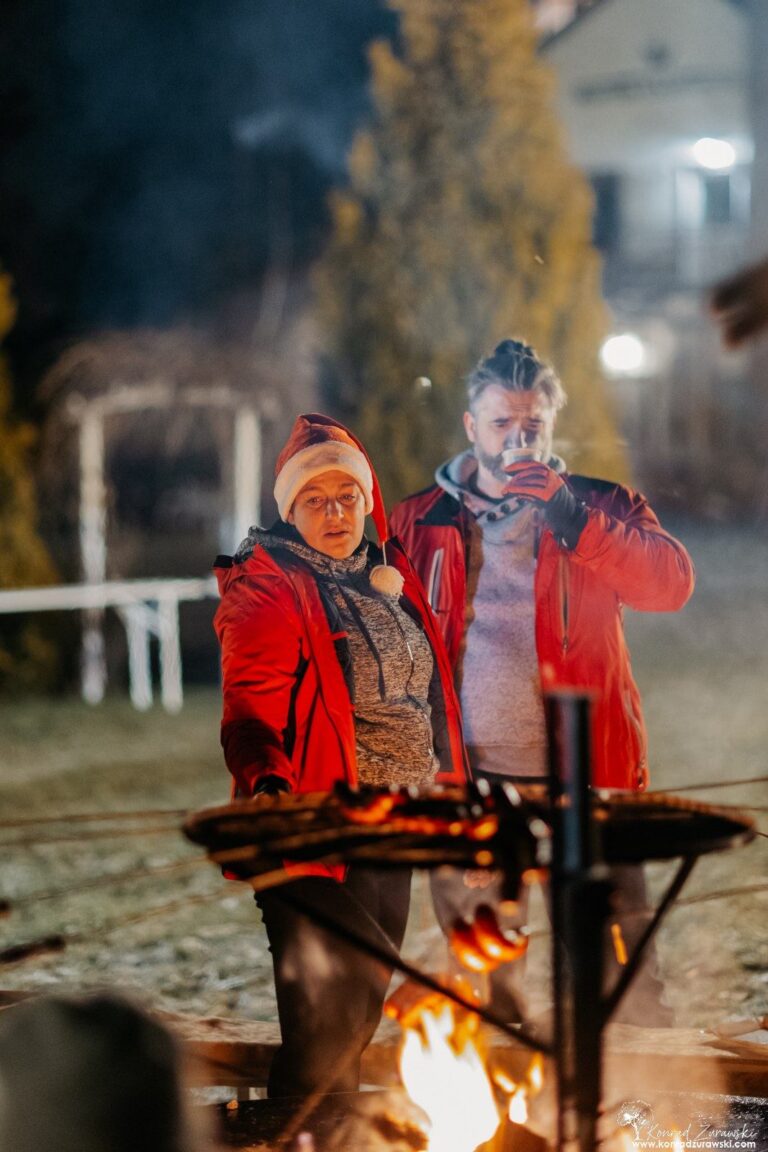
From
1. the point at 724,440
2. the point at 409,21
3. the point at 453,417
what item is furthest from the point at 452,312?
the point at 724,440

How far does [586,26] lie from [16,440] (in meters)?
13.4

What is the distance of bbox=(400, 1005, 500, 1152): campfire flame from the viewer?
8.30 feet

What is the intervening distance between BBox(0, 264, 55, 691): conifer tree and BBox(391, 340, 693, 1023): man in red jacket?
8489 mm

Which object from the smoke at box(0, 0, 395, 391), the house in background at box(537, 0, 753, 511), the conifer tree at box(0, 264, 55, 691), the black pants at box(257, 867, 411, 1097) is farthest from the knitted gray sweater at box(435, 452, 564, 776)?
the house in background at box(537, 0, 753, 511)

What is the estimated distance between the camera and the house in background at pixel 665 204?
19.6 metres

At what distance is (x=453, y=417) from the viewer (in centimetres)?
998

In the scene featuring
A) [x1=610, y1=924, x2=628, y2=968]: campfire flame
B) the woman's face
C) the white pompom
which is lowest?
[x1=610, y1=924, x2=628, y2=968]: campfire flame

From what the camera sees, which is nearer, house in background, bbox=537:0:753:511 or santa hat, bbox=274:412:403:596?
santa hat, bbox=274:412:403:596

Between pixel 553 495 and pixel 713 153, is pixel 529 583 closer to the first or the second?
pixel 553 495

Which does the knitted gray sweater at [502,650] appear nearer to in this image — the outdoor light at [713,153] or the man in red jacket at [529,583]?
the man in red jacket at [529,583]

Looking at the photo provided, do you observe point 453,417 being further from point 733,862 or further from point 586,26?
point 586,26

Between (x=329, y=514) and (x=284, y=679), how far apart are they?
0.42m

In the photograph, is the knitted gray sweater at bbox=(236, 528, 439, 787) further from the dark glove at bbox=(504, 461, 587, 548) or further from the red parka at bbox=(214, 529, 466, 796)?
the dark glove at bbox=(504, 461, 587, 548)

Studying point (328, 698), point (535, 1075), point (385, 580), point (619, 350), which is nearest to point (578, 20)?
point (619, 350)
